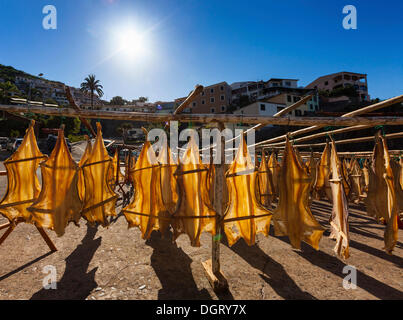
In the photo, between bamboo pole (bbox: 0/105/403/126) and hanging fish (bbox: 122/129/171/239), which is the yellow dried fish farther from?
bamboo pole (bbox: 0/105/403/126)

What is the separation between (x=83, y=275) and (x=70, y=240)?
187cm

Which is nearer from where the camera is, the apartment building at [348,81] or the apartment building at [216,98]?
the apartment building at [216,98]

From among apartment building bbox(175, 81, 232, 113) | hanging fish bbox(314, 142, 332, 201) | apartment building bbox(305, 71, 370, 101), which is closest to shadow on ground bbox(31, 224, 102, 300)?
hanging fish bbox(314, 142, 332, 201)

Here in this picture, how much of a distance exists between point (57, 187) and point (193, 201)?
177 cm

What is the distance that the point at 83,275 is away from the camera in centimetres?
343

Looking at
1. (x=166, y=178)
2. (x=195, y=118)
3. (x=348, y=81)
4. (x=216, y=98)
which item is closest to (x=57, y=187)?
(x=166, y=178)

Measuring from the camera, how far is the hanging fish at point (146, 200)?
282 centimetres

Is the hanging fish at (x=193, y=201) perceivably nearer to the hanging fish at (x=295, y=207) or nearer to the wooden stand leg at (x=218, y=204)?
the wooden stand leg at (x=218, y=204)

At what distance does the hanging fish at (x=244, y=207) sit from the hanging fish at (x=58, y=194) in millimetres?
2066

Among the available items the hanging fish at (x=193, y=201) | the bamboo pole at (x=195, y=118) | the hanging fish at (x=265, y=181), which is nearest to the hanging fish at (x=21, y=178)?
the bamboo pole at (x=195, y=118)

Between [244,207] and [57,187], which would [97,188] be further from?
[244,207]
